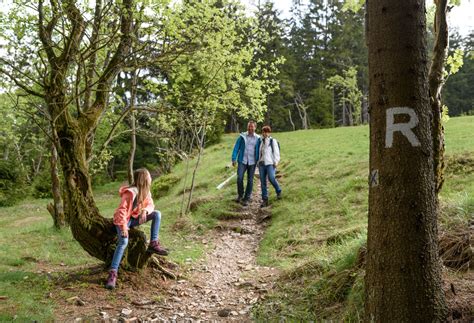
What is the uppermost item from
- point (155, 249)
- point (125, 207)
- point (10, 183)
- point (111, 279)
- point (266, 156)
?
point (266, 156)

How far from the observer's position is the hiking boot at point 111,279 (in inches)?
217

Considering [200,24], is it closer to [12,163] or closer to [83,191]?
[83,191]

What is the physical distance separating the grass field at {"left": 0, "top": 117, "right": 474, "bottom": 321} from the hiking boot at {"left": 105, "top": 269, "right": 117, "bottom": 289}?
792 mm

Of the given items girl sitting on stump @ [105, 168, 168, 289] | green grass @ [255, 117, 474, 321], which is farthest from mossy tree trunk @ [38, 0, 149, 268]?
green grass @ [255, 117, 474, 321]

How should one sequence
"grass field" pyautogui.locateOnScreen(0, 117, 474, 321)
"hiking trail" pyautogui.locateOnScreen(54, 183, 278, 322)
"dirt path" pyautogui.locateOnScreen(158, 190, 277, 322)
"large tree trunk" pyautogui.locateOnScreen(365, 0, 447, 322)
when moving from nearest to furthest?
"large tree trunk" pyautogui.locateOnScreen(365, 0, 447, 322) < "grass field" pyautogui.locateOnScreen(0, 117, 474, 321) < "hiking trail" pyautogui.locateOnScreen(54, 183, 278, 322) < "dirt path" pyautogui.locateOnScreen(158, 190, 277, 322)

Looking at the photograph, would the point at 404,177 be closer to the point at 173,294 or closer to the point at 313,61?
the point at 173,294

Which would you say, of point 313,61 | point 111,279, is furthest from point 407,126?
point 313,61

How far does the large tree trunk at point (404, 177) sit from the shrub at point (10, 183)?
25.0m

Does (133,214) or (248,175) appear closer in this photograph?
(133,214)

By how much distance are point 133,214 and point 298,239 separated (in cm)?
377

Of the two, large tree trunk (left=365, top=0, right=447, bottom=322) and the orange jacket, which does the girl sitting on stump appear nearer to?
the orange jacket

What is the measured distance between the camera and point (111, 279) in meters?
5.56

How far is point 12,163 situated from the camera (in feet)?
78.8

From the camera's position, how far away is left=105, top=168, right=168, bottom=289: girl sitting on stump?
5680 mm
